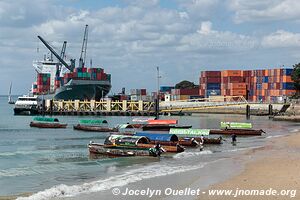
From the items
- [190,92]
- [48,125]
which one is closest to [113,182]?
[48,125]

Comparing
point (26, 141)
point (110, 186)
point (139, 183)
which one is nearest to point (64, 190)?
point (110, 186)

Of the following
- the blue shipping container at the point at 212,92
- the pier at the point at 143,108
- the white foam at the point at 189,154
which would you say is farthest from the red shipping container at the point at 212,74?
the white foam at the point at 189,154

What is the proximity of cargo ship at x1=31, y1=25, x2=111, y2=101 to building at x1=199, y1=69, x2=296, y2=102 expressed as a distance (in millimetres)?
Result: 32261

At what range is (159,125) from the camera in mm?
66562

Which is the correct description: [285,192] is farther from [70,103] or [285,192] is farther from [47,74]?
[47,74]

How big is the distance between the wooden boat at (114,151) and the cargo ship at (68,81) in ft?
362

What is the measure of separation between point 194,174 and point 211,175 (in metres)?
1.05

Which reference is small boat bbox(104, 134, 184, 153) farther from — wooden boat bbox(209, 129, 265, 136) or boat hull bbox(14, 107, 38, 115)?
boat hull bbox(14, 107, 38, 115)

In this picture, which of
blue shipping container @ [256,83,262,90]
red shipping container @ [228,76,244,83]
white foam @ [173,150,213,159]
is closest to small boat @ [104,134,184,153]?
white foam @ [173,150,213,159]

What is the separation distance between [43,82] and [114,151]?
477 ft

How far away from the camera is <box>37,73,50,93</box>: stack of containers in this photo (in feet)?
575

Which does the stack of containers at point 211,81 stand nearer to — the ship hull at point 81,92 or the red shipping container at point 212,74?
the red shipping container at point 212,74

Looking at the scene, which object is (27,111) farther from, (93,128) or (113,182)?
(113,182)

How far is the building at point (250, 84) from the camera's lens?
13750 centimetres
